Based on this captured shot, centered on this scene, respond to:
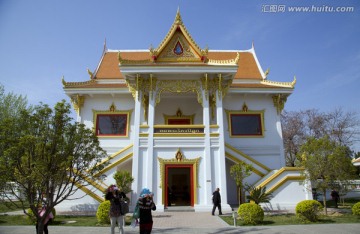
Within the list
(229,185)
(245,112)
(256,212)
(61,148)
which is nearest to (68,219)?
(61,148)

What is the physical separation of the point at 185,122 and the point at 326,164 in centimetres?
701

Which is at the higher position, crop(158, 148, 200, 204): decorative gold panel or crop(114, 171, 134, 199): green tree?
crop(158, 148, 200, 204): decorative gold panel

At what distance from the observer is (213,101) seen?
12.7 metres

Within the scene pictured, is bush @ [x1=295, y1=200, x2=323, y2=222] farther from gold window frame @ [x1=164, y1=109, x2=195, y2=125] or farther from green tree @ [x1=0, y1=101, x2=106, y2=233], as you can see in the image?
gold window frame @ [x1=164, y1=109, x2=195, y2=125]

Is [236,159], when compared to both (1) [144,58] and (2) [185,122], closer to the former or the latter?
(2) [185,122]

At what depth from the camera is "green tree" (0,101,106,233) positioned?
17.2 feet

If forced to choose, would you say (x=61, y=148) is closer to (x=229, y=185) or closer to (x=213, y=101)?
(x=213, y=101)

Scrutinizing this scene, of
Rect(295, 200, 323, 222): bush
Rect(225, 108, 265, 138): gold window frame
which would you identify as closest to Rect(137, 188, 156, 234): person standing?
Rect(295, 200, 323, 222): bush

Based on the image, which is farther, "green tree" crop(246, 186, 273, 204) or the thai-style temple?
the thai-style temple

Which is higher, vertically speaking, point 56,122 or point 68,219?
point 56,122

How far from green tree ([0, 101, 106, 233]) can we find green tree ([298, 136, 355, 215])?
8.37 meters

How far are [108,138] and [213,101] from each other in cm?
591

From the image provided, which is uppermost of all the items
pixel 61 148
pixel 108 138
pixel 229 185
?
pixel 108 138

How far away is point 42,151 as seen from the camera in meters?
5.51
